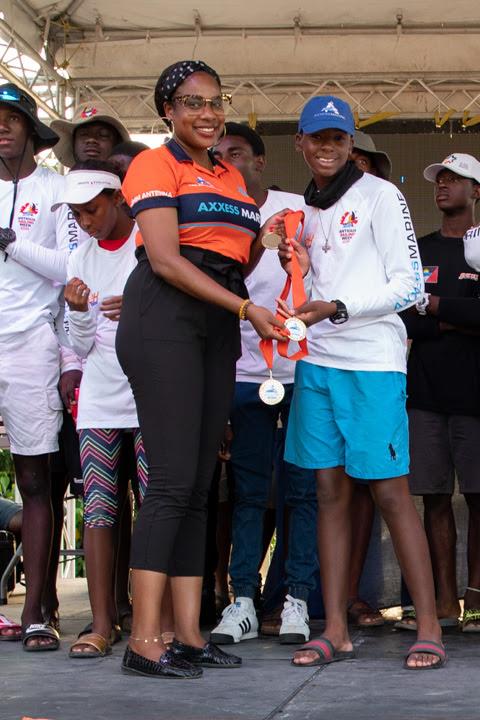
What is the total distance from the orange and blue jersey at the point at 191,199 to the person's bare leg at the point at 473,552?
159 cm

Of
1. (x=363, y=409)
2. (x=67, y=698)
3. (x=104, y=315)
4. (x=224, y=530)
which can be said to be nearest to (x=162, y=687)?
(x=67, y=698)

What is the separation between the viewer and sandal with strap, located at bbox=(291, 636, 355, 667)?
148 inches

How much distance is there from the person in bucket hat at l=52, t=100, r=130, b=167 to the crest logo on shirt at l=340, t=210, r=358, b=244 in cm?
156

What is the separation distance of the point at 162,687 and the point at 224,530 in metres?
2.14

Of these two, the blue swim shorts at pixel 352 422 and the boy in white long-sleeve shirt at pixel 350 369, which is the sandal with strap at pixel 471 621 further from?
the blue swim shorts at pixel 352 422

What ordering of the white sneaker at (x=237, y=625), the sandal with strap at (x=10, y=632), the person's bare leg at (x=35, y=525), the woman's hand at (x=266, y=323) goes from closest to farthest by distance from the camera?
the woman's hand at (x=266, y=323) → the white sneaker at (x=237, y=625) → the person's bare leg at (x=35, y=525) → the sandal with strap at (x=10, y=632)

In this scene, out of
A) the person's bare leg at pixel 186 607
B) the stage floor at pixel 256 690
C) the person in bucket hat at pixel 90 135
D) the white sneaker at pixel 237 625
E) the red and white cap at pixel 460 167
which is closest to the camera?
the stage floor at pixel 256 690

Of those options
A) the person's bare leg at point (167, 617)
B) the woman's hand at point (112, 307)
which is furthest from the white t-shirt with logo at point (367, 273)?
the person's bare leg at point (167, 617)

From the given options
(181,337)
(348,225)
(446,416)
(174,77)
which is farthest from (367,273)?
(446,416)

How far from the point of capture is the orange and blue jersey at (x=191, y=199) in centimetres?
367

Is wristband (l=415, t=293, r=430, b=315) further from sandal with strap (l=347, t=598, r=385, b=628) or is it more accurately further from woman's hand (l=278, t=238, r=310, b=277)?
sandal with strap (l=347, t=598, r=385, b=628)

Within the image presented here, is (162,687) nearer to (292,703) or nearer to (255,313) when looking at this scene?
(292,703)

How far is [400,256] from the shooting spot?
3.90 m

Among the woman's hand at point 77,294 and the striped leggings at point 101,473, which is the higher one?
the woman's hand at point 77,294
